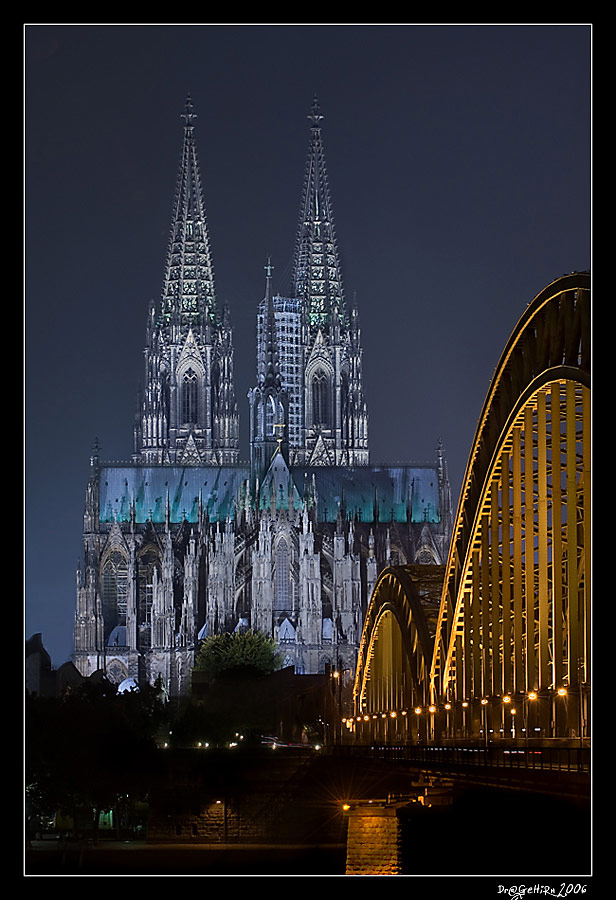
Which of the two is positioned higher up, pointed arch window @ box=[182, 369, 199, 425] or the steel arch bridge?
pointed arch window @ box=[182, 369, 199, 425]

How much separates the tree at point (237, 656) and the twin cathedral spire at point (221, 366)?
31448 millimetres

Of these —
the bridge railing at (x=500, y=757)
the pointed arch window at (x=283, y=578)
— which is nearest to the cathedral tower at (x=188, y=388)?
the pointed arch window at (x=283, y=578)

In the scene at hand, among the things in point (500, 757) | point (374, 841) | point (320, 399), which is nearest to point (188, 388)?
point (320, 399)

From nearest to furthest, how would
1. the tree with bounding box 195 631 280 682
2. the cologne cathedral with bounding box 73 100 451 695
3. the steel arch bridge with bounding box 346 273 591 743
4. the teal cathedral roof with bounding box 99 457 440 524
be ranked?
the steel arch bridge with bounding box 346 273 591 743
the tree with bounding box 195 631 280 682
the cologne cathedral with bounding box 73 100 451 695
the teal cathedral roof with bounding box 99 457 440 524

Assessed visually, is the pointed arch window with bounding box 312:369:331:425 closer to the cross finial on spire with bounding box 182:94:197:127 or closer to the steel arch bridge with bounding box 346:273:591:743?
the cross finial on spire with bounding box 182:94:197:127

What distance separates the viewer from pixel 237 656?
12900 centimetres

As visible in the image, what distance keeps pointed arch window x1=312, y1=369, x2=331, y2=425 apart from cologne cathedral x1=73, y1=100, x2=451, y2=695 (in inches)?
5.3

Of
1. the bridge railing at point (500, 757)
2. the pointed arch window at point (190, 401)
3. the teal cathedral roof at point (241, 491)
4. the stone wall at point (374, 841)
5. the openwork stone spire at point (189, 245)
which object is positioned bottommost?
the stone wall at point (374, 841)

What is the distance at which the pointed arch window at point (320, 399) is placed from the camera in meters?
165

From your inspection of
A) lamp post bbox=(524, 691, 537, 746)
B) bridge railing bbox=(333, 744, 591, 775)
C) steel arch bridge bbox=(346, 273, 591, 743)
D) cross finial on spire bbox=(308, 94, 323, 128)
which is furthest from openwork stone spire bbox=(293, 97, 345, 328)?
lamp post bbox=(524, 691, 537, 746)

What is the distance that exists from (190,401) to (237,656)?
136 feet

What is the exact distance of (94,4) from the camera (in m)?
24.2

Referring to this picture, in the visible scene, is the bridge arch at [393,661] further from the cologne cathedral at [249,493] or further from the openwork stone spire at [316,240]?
the openwork stone spire at [316,240]

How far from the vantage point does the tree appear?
127875 mm
